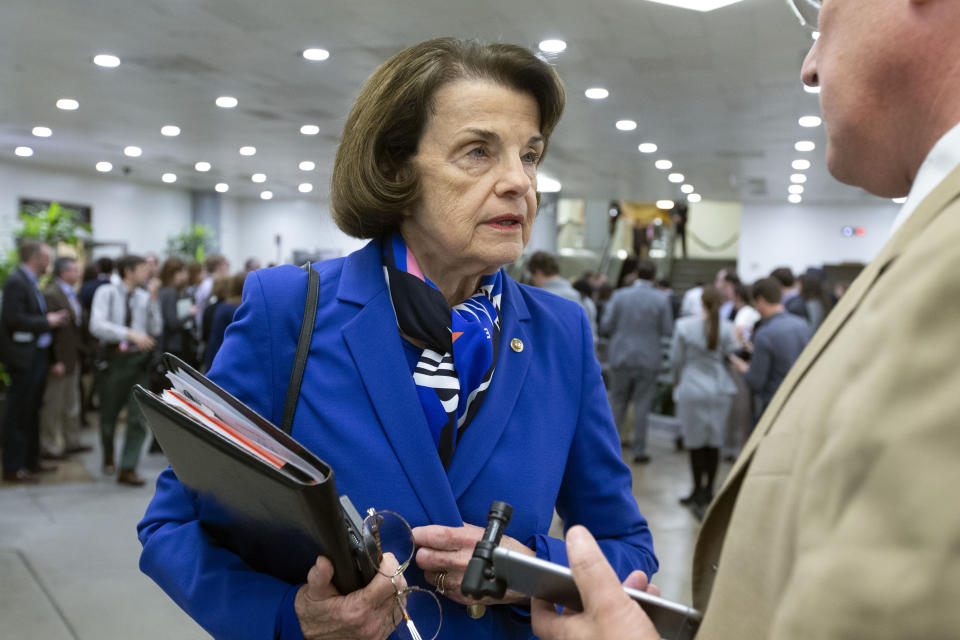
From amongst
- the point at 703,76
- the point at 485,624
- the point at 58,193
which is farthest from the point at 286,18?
the point at 58,193

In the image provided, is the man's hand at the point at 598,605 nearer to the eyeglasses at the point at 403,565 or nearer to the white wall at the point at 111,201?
the eyeglasses at the point at 403,565

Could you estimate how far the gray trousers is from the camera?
796 centimetres

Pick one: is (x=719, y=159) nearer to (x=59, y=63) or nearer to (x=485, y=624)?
(x=59, y=63)

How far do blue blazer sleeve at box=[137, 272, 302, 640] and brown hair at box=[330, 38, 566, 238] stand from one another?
0.86 ft

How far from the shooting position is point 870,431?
0.49 m

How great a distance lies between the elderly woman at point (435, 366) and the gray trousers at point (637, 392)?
6523 millimetres

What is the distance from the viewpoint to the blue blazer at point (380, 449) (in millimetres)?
1239

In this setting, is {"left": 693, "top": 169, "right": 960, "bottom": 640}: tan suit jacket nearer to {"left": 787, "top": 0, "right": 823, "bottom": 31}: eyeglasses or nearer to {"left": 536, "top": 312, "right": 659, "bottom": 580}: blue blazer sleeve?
{"left": 787, "top": 0, "right": 823, "bottom": 31}: eyeglasses

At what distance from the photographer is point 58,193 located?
58.9 feet

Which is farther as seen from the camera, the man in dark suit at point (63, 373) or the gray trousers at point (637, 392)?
the gray trousers at point (637, 392)

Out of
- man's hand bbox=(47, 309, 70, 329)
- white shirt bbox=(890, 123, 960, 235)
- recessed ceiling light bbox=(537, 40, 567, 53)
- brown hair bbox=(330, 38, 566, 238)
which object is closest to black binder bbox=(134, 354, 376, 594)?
brown hair bbox=(330, 38, 566, 238)

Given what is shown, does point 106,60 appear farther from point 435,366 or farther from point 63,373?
point 435,366

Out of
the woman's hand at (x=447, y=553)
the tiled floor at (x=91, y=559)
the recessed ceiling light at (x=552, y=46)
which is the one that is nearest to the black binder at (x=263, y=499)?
the woman's hand at (x=447, y=553)

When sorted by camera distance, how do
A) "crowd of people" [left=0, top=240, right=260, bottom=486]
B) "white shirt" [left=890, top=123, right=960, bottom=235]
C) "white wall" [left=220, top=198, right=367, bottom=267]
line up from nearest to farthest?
1. "white shirt" [left=890, top=123, right=960, bottom=235]
2. "crowd of people" [left=0, top=240, right=260, bottom=486]
3. "white wall" [left=220, top=198, right=367, bottom=267]
